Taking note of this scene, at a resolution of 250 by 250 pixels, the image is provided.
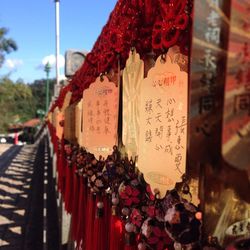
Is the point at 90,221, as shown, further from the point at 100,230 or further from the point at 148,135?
the point at 148,135

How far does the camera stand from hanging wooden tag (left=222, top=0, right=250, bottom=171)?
22.6 inches

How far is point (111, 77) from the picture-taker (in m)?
1.95

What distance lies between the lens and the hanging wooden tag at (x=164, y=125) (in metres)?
1.03

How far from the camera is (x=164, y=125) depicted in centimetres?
112

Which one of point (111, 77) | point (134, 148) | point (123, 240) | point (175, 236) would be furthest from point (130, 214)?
point (111, 77)

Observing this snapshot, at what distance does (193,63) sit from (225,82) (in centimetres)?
5

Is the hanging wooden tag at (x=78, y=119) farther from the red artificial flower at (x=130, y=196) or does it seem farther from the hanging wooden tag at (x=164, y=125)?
the hanging wooden tag at (x=164, y=125)

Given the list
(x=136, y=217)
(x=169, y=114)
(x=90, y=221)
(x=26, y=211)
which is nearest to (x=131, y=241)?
(x=136, y=217)

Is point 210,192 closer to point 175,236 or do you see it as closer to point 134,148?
point 175,236

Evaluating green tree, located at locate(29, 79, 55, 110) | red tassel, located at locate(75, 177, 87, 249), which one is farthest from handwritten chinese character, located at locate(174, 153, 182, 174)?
green tree, located at locate(29, 79, 55, 110)

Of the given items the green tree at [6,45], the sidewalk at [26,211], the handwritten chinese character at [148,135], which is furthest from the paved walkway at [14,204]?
the green tree at [6,45]

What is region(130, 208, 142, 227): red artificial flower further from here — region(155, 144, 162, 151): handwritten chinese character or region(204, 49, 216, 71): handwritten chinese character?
region(204, 49, 216, 71): handwritten chinese character

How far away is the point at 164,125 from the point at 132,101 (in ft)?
1.49

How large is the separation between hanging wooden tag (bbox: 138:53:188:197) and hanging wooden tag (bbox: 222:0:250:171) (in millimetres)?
406
